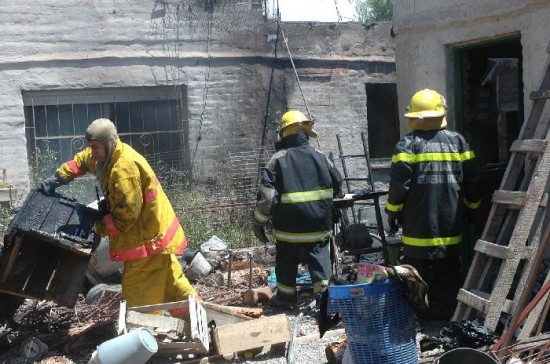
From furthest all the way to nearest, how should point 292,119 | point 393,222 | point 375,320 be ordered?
1. point 292,119
2. point 393,222
3. point 375,320

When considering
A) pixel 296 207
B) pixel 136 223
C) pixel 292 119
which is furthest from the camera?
pixel 292 119

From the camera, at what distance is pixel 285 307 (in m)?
7.23

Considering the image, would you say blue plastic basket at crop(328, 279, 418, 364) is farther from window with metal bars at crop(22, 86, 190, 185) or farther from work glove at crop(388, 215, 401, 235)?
window with metal bars at crop(22, 86, 190, 185)

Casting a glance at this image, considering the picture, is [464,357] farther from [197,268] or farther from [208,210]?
[208,210]

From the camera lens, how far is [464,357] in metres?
4.56

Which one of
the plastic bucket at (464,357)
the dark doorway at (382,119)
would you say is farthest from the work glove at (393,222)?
the dark doorway at (382,119)

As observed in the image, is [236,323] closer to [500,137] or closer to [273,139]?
[500,137]

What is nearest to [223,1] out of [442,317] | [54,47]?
[54,47]

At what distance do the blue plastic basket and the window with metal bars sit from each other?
672 centimetres

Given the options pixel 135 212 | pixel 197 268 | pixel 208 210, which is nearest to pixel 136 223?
pixel 135 212

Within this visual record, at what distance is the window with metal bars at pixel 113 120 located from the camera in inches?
418

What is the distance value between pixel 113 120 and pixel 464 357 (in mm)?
7497

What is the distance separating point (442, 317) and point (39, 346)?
3.27 meters

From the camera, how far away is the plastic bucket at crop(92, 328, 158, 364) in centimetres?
490
